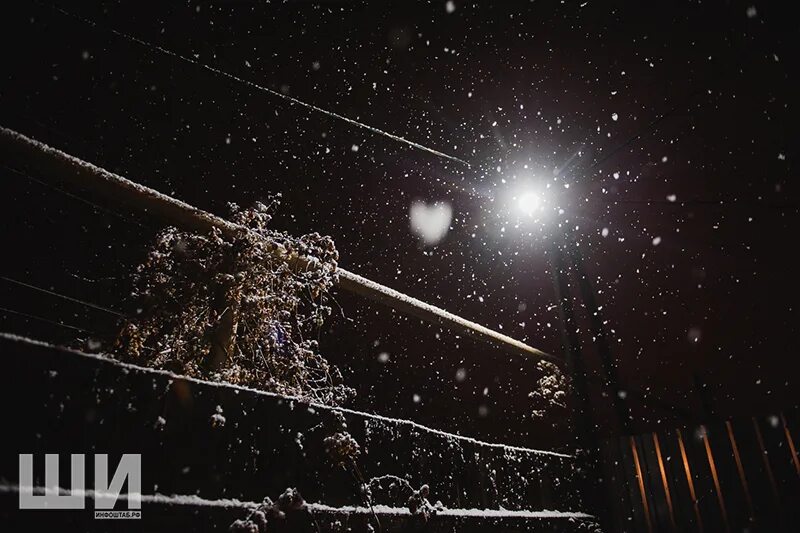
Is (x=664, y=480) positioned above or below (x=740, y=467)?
below

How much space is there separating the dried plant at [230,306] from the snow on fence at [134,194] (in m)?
0.11

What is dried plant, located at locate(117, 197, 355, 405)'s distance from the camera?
3258 mm

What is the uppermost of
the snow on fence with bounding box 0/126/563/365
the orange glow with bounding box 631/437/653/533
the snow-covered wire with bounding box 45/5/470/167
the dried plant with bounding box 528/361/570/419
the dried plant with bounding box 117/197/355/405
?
the snow-covered wire with bounding box 45/5/470/167

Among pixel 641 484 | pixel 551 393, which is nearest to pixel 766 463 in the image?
pixel 641 484

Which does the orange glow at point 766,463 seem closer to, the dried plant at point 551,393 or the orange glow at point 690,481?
the orange glow at point 690,481

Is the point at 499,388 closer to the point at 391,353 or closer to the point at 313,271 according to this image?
the point at 391,353

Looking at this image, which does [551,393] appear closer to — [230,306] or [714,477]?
[714,477]

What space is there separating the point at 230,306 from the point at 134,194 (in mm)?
1145

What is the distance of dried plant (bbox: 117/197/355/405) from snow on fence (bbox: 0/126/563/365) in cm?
11

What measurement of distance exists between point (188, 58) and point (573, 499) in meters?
6.46

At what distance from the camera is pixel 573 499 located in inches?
156

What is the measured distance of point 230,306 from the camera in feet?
11.2

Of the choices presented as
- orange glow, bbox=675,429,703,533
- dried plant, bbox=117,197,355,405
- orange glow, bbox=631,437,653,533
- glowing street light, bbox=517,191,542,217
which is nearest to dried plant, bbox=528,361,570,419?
orange glow, bbox=631,437,653,533

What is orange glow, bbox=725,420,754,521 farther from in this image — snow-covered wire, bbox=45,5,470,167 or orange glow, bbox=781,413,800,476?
snow-covered wire, bbox=45,5,470,167
